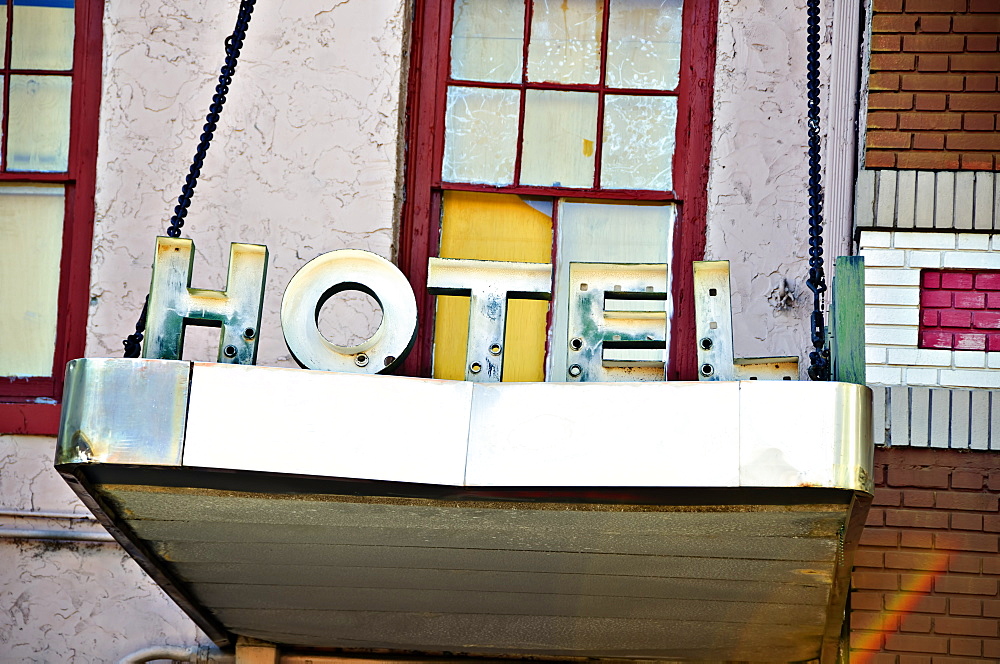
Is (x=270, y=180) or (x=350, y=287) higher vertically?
(x=270, y=180)

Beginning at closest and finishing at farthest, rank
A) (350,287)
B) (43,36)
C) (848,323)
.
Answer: (848,323) → (350,287) → (43,36)

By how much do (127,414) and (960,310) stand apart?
382cm

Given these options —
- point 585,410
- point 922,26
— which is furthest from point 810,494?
point 922,26

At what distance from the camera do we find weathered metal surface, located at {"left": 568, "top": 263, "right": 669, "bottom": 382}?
488 centimetres

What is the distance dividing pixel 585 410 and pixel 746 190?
249 cm

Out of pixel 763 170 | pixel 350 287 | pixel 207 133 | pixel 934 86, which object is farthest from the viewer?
pixel 763 170

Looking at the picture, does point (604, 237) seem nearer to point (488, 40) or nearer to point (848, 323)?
point (488, 40)

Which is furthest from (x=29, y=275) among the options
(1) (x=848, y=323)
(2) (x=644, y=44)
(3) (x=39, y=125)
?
(1) (x=848, y=323)

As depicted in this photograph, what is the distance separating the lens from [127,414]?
467 cm

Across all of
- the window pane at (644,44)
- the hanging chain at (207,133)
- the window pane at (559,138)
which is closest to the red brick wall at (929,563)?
the window pane at (559,138)

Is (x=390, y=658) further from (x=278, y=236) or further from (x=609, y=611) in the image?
(x=278, y=236)

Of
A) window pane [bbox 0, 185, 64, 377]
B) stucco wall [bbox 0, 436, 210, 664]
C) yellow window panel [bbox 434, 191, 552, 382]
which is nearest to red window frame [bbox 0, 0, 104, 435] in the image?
window pane [bbox 0, 185, 64, 377]

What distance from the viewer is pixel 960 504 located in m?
5.90

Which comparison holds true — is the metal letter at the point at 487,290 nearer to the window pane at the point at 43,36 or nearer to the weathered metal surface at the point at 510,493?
the weathered metal surface at the point at 510,493
